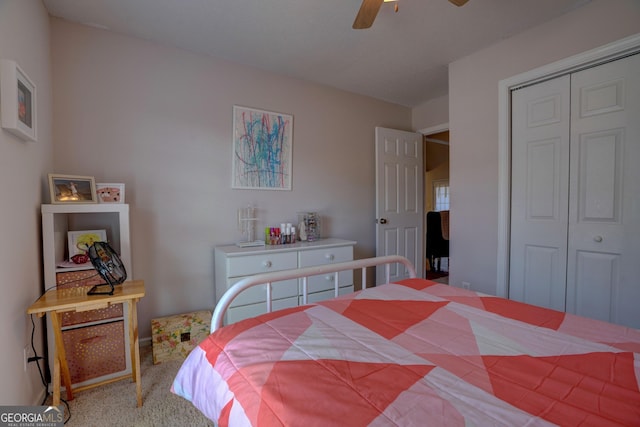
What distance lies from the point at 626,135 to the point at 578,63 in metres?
0.61

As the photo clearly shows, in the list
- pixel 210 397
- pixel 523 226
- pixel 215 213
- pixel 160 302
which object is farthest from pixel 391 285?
pixel 160 302

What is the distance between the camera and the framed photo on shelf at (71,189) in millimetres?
1808

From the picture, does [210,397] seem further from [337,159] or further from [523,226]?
[337,159]

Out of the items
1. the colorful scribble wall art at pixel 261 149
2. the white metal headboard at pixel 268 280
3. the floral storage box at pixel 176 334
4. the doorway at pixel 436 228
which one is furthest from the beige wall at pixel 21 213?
the doorway at pixel 436 228

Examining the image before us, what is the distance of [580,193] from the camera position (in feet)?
7.06

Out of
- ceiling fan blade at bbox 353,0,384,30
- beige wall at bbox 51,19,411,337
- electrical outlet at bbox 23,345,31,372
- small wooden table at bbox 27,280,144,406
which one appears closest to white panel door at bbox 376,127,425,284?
beige wall at bbox 51,19,411,337

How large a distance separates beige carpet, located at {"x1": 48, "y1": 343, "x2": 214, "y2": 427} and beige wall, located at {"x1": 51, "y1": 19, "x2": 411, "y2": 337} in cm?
62

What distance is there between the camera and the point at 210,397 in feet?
2.84

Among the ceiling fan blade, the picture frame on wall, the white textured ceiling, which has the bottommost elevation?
the picture frame on wall

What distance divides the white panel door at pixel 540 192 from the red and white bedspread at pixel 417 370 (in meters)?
1.39

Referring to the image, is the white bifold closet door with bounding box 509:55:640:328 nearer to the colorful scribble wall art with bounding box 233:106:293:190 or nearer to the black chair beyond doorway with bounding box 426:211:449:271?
the colorful scribble wall art with bounding box 233:106:293:190

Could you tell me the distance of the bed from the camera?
2.16 ft

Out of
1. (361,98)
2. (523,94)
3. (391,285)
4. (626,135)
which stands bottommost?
(391,285)

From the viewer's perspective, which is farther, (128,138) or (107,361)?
(128,138)
